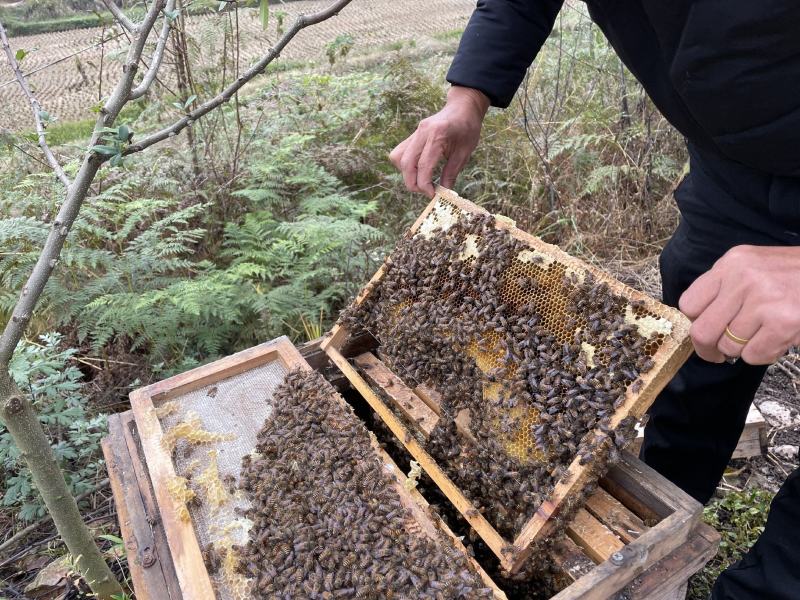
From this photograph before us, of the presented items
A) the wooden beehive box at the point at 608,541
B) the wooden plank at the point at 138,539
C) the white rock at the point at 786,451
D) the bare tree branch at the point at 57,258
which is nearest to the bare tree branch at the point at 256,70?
the bare tree branch at the point at 57,258

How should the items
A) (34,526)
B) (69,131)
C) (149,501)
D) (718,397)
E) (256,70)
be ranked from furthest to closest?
(69,131), (34,526), (718,397), (149,501), (256,70)

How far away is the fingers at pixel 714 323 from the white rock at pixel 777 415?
3.00 m

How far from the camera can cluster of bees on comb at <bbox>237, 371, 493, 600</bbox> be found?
5.92 ft

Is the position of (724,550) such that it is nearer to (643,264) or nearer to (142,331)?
(643,264)

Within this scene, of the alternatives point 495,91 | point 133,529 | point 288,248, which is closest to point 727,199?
point 495,91

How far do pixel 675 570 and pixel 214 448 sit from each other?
1.85 meters

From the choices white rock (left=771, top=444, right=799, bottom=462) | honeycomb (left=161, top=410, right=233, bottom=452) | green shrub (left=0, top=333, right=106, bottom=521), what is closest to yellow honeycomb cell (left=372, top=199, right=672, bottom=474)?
honeycomb (left=161, top=410, right=233, bottom=452)

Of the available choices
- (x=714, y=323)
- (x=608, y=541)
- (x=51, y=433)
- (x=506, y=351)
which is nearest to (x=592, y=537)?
(x=608, y=541)

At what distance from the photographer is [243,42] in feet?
21.6

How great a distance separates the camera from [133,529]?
2.22 m

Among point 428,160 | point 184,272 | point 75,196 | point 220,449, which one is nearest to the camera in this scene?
point 75,196

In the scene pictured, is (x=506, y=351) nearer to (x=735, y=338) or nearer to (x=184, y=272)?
(x=735, y=338)

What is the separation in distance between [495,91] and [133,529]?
2.64 metres

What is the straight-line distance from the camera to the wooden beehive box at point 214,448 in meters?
1.94
